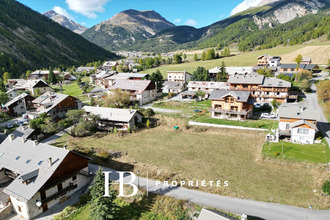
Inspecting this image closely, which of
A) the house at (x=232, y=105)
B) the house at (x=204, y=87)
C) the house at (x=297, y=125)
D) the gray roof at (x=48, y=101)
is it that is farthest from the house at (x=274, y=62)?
the gray roof at (x=48, y=101)

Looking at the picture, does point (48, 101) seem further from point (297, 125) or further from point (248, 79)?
point (297, 125)

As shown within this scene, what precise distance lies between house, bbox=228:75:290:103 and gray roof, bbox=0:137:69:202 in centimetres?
5272

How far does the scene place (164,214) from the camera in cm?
2408

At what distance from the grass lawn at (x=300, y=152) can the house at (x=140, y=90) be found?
42.1 m

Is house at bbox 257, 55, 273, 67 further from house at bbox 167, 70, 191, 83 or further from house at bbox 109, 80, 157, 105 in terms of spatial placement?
house at bbox 109, 80, 157, 105

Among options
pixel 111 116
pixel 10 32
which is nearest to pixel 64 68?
pixel 10 32

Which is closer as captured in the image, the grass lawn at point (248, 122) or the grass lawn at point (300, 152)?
the grass lawn at point (300, 152)

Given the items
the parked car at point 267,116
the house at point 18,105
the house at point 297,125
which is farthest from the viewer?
the house at point 18,105

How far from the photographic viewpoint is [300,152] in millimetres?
34781

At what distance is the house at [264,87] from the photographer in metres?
58.1

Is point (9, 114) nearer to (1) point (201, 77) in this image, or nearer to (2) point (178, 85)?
(2) point (178, 85)

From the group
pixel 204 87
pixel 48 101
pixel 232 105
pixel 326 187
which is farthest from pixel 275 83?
pixel 48 101

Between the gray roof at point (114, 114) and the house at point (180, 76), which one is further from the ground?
the house at point (180, 76)

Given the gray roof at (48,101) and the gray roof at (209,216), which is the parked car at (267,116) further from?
the gray roof at (48,101)
